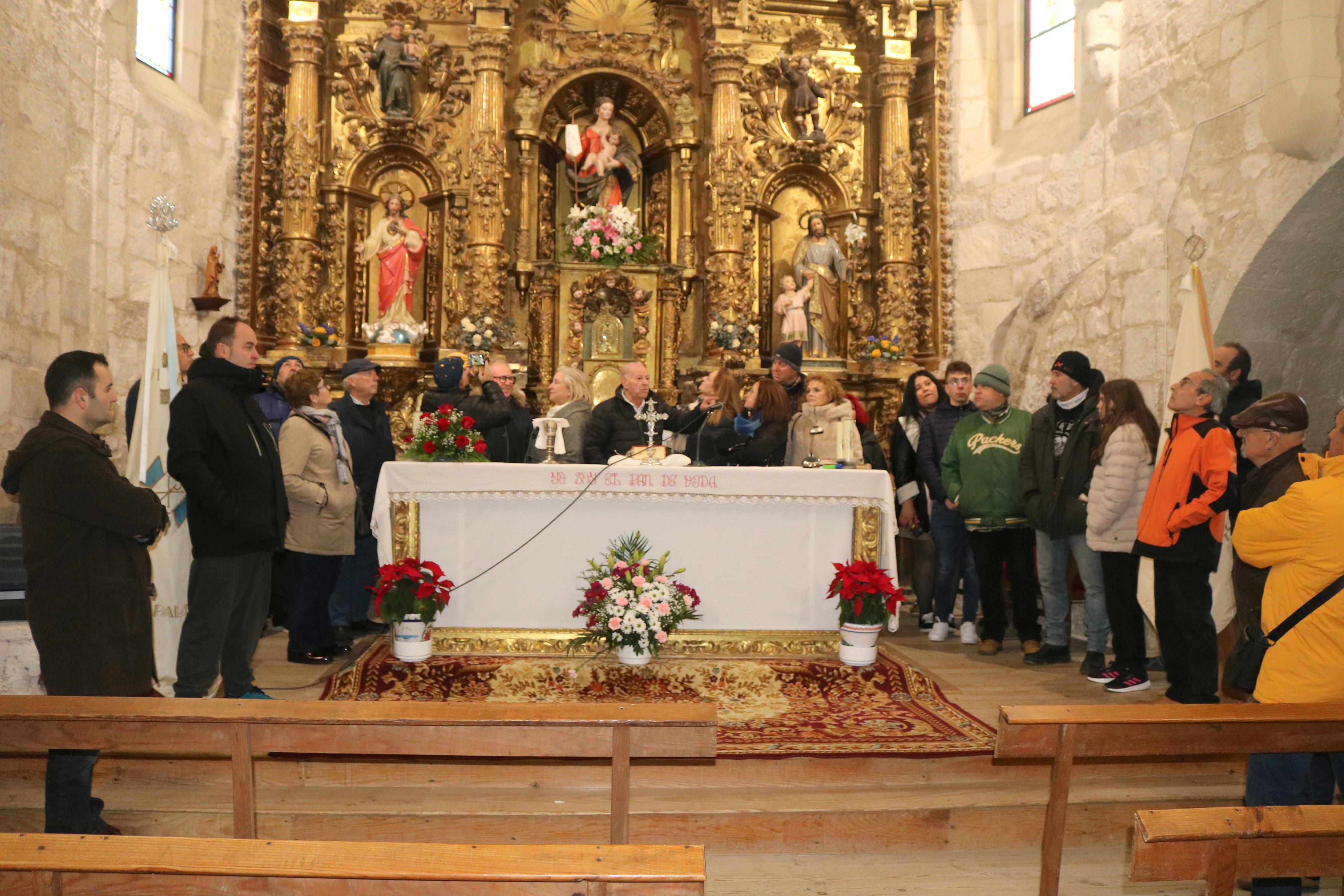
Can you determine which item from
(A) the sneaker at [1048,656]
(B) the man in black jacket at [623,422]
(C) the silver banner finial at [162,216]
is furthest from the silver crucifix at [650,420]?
(C) the silver banner finial at [162,216]

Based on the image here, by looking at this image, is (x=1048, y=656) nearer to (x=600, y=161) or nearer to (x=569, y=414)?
(x=569, y=414)

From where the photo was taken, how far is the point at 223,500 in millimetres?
4609

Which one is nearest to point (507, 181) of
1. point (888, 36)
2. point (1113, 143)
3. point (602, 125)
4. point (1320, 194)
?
point (602, 125)

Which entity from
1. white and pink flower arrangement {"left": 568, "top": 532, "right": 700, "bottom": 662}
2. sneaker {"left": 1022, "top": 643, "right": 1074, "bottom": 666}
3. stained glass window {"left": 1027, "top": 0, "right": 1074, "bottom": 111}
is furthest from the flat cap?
stained glass window {"left": 1027, "top": 0, "right": 1074, "bottom": 111}

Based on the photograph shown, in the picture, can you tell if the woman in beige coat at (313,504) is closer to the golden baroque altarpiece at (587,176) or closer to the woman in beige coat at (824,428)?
the woman in beige coat at (824,428)

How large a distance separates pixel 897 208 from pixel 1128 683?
6.55 metres

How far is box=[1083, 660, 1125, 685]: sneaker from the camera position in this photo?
592 cm

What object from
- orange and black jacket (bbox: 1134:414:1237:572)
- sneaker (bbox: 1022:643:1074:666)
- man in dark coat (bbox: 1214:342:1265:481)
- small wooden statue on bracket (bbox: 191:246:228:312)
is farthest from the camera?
small wooden statue on bracket (bbox: 191:246:228:312)

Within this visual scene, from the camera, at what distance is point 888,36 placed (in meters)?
11.2

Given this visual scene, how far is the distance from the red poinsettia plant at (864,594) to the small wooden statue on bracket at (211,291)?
6.34 metres

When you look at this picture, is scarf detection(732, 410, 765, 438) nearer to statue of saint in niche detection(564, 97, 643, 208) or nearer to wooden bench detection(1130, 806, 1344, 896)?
wooden bench detection(1130, 806, 1344, 896)

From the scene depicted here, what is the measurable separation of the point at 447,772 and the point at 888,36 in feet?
30.7

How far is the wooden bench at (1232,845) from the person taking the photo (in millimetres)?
2439

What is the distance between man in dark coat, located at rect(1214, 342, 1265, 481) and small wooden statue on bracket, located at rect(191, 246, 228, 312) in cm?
788
